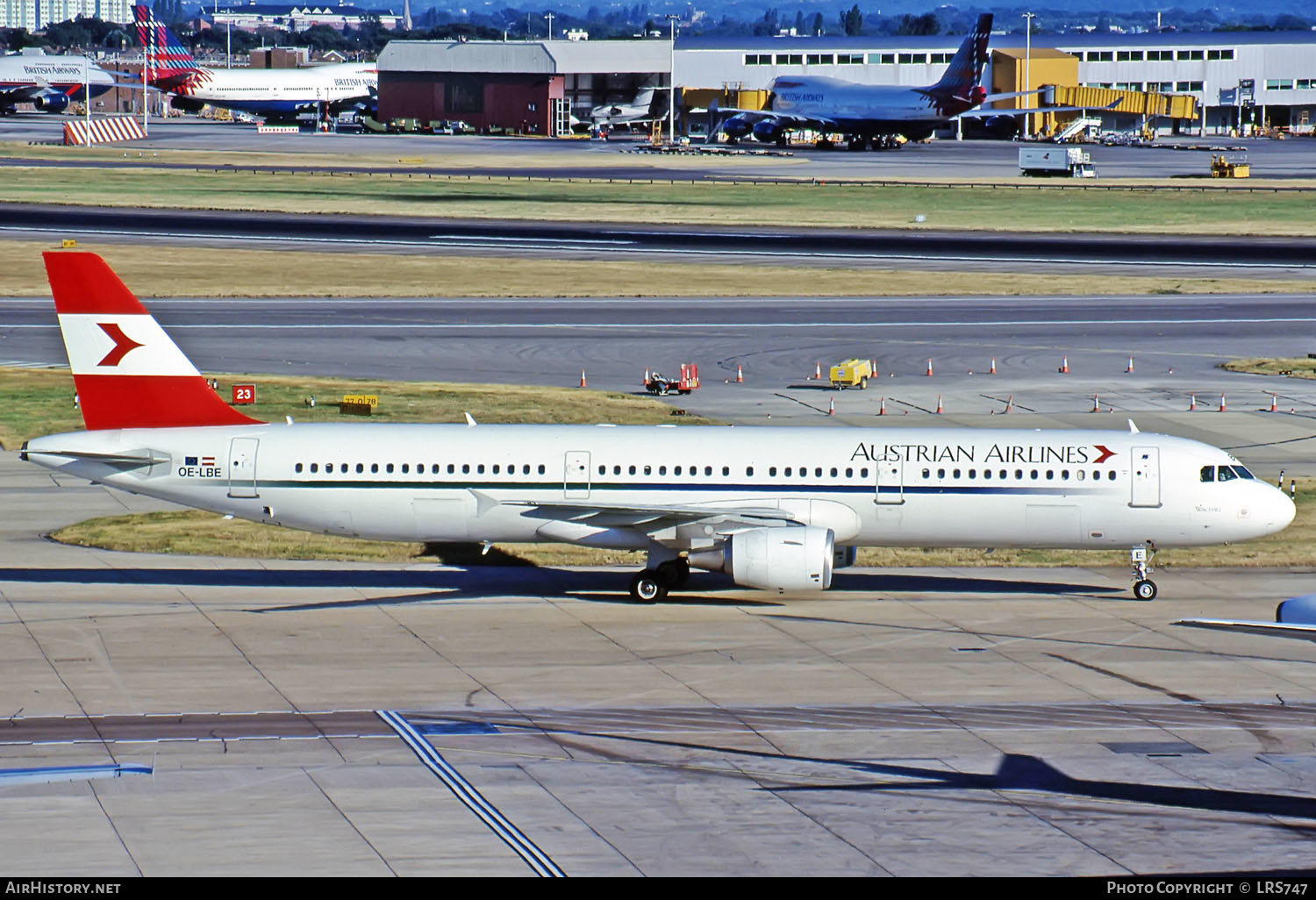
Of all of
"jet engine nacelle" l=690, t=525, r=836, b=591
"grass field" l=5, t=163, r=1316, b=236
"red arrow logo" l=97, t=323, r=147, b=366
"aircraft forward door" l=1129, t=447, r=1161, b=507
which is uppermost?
"grass field" l=5, t=163, r=1316, b=236

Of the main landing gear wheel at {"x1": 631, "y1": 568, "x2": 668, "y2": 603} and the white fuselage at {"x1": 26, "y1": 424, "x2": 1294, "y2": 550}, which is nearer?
the white fuselage at {"x1": 26, "y1": 424, "x2": 1294, "y2": 550}

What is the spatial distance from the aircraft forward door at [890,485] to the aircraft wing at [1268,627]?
16.0 metres

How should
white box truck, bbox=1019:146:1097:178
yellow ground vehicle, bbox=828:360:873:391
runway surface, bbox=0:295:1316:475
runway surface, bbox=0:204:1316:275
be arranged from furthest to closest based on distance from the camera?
white box truck, bbox=1019:146:1097:178 < runway surface, bbox=0:204:1316:275 < yellow ground vehicle, bbox=828:360:873:391 < runway surface, bbox=0:295:1316:475

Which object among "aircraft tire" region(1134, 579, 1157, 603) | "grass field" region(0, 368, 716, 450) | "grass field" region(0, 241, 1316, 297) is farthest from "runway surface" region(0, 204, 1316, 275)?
"aircraft tire" region(1134, 579, 1157, 603)

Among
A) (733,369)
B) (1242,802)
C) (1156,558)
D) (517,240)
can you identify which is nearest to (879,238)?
(517,240)

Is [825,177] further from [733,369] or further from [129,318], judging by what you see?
[129,318]

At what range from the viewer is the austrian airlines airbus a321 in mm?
39094

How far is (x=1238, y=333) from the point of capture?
8300 cm

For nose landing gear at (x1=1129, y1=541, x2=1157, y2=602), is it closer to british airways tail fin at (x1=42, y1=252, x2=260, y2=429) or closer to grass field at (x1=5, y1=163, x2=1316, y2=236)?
british airways tail fin at (x1=42, y1=252, x2=260, y2=429)

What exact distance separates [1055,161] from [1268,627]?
149771 mm

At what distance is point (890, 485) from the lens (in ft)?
128

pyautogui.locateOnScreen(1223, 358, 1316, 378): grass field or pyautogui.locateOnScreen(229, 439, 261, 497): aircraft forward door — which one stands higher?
pyautogui.locateOnScreen(229, 439, 261, 497): aircraft forward door

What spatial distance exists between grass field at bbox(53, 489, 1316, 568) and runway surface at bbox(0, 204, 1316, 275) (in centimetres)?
6045

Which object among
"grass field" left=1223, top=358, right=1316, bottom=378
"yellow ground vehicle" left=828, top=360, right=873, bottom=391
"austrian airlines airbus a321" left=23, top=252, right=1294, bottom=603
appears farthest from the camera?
"grass field" left=1223, top=358, right=1316, bottom=378
